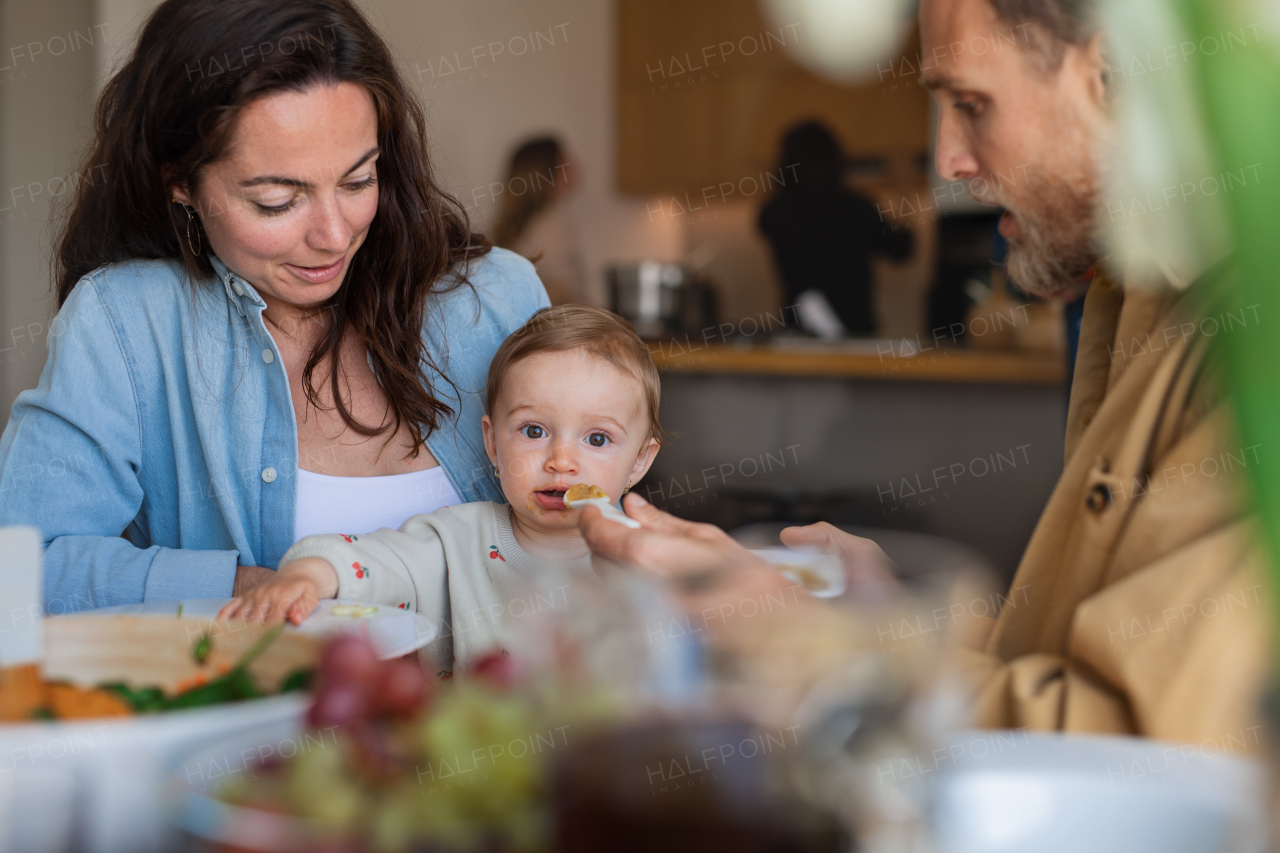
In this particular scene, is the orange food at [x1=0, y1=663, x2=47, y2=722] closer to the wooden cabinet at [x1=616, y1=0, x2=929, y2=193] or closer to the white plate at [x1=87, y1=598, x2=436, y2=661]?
the white plate at [x1=87, y1=598, x2=436, y2=661]

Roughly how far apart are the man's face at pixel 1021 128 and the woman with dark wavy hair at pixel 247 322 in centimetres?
76

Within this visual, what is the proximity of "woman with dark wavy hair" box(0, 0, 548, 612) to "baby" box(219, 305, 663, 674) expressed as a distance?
143mm

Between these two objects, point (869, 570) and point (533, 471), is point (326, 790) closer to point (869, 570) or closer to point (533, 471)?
point (869, 570)

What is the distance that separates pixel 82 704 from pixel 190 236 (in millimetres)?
1069

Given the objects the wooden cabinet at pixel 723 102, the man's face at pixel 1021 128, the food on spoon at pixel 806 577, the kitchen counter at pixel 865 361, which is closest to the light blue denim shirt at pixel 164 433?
the man's face at pixel 1021 128

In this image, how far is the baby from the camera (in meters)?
1.39

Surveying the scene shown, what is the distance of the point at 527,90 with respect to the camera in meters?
6.22

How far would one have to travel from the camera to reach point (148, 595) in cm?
122

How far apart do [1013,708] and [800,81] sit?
17.9 ft

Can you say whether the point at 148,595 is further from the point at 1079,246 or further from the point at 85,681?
the point at 1079,246

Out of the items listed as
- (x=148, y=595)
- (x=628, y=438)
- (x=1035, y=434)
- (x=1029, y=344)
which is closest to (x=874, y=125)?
(x=1029, y=344)

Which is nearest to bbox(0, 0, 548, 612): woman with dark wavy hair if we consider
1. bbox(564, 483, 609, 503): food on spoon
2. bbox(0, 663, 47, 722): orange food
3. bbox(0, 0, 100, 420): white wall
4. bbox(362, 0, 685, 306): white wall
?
bbox(564, 483, 609, 503): food on spoon

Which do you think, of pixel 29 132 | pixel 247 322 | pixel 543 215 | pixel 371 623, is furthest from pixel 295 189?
pixel 29 132

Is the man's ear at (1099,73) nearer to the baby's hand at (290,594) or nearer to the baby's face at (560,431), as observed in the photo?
the baby's face at (560,431)
